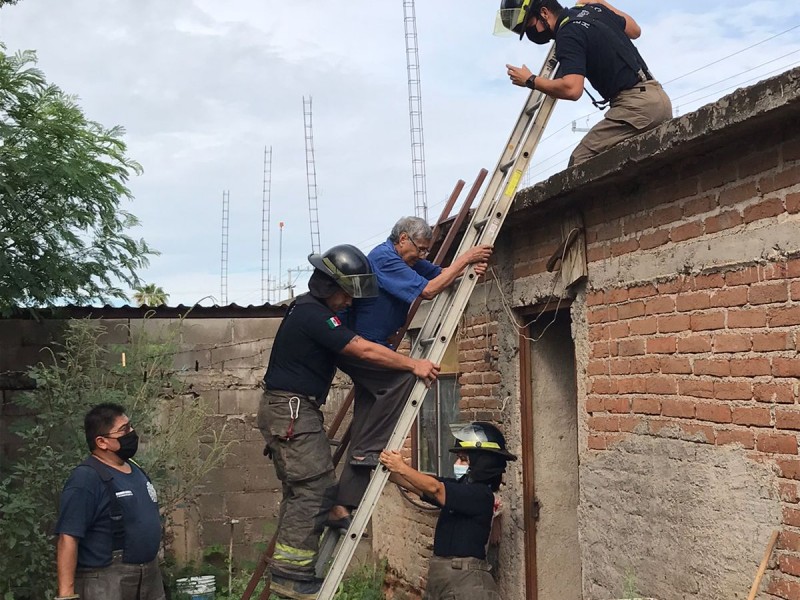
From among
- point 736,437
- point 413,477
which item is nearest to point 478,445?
point 413,477

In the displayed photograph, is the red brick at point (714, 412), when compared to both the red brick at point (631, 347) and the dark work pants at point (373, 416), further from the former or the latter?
the dark work pants at point (373, 416)

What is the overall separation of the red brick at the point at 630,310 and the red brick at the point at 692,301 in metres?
0.31

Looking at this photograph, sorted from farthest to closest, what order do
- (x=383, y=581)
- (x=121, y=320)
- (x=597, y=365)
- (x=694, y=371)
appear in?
(x=121, y=320) < (x=383, y=581) < (x=597, y=365) < (x=694, y=371)

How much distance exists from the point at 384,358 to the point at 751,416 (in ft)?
6.11

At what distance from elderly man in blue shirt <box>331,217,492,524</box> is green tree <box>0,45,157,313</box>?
4265 millimetres

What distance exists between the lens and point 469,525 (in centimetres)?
540

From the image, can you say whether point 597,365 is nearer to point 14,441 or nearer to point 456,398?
point 456,398

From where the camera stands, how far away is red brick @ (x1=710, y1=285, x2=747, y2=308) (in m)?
4.04

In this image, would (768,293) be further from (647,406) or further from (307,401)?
(307,401)

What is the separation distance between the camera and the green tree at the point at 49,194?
8375 millimetres

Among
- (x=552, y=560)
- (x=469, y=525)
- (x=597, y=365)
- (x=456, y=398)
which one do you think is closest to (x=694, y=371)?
(x=597, y=365)

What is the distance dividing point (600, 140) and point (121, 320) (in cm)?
575

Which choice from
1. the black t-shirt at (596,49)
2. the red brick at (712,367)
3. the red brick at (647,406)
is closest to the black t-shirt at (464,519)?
the red brick at (647,406)

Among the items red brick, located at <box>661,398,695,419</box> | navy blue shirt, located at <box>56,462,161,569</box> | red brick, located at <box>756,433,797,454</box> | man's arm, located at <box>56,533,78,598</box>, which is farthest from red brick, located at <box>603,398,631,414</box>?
man's arm, located at <box>56,533,78,598</box>
